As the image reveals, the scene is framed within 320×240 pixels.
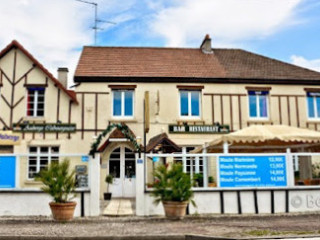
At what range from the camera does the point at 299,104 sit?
1780 centimetres

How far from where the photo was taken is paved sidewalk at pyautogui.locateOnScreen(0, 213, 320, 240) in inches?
308

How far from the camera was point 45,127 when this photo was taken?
16219 millimetres

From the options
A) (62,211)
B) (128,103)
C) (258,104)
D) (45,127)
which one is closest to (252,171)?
(62,211)

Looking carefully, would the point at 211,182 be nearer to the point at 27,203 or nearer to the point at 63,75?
the point at 27,203

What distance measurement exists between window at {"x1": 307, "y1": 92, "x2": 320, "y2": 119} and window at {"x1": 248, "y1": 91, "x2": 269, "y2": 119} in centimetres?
229

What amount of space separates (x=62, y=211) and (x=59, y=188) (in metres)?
Answer: 0.63

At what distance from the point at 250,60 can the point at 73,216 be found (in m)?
13.7

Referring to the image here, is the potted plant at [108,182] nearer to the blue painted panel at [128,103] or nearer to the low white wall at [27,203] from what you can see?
the blue painted panel at [128,103]

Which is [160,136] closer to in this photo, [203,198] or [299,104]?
[203,198]

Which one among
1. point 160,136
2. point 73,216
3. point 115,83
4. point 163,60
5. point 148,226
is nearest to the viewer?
point 148,226

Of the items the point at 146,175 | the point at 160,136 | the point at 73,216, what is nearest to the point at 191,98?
the point at 160,136

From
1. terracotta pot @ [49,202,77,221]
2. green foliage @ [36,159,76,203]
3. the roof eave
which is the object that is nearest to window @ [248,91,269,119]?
the roof eave

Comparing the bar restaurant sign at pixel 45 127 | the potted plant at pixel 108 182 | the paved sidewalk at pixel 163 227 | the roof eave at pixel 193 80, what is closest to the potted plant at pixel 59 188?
the paved sidewalk at pixel 163 227

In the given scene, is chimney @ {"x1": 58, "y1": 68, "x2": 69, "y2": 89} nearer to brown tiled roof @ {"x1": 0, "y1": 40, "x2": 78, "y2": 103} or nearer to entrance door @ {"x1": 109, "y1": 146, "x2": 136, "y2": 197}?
brown tiled roof @ {"x1": 0, "y1": 40, "x2": 78, "y2": 103}
